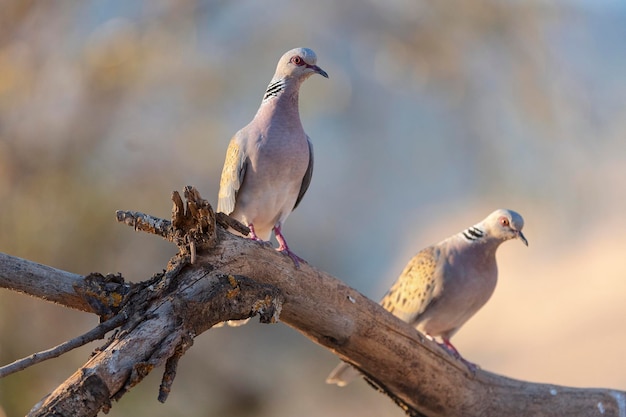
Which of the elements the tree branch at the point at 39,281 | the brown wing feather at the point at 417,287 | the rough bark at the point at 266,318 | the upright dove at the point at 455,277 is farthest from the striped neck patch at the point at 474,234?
the tree branch at the point at 39,281

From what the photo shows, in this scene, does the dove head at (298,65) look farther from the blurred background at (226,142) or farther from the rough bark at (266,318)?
the blurred background at (226,142)

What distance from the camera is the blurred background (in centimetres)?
650

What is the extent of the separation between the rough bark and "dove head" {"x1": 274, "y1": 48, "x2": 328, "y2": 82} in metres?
1.08

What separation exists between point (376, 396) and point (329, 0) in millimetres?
5198

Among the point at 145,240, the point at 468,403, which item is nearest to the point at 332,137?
the point at 145,240

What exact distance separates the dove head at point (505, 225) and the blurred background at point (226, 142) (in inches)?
111

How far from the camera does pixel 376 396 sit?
9328mm

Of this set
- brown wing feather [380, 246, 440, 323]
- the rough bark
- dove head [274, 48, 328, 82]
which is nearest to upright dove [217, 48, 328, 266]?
dove head [274, 48, 328, 82]

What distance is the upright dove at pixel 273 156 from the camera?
3.59 meters

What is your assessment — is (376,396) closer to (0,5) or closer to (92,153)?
(92,153)

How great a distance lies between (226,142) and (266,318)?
515 cm

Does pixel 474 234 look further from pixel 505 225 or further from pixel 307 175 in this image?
pixel 307 175

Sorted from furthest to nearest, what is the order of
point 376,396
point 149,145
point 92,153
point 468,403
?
point 376,396 → point 149,145 → point 92,153 → point 468,403

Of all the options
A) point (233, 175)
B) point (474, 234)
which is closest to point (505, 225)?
point (474, 234)
